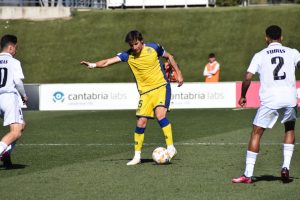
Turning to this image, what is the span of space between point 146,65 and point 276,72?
3.32 m

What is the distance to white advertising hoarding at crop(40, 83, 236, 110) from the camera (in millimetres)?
30156

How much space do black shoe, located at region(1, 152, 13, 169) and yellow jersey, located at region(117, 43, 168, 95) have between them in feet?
8.01

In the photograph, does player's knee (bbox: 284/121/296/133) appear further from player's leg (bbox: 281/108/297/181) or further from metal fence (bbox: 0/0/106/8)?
metal fence (bbox: 0/0/106/8)

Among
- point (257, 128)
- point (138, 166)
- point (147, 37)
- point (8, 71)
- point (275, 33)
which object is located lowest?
point (138, 166)

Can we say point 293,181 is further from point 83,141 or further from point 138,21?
point 138,21

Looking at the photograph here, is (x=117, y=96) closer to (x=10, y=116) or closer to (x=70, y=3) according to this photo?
(x=10, y=116)

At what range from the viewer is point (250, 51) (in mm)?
45500

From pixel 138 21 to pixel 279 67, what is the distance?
124 ft

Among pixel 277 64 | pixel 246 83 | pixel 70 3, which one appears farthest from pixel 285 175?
pixel 70 3

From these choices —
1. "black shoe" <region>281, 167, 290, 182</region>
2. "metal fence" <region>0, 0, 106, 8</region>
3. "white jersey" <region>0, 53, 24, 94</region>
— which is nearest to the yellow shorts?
"white jersey" <region>0, 53, 24, 94</region>

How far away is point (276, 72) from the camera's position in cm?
1105

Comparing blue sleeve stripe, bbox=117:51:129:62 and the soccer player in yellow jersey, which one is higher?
blue sleeve stripe, bbox=117:51:129:62

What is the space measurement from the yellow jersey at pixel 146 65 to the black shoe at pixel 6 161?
244 centimetres

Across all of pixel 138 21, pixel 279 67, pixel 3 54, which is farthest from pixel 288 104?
pixel 138 21
